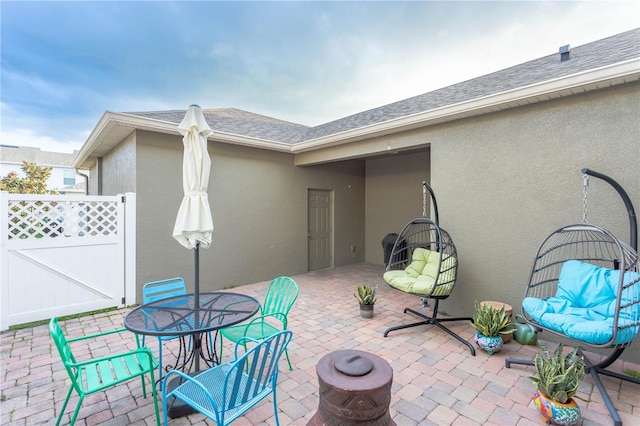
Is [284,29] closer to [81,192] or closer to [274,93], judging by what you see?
[274,93]

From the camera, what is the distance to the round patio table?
212 centimetres

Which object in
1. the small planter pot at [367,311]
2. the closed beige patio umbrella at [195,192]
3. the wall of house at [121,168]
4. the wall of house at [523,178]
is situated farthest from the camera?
the wall of house at [121,168]

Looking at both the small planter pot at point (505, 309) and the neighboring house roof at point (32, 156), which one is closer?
the small planter pot at point (505, 309)

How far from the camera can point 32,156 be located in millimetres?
19031

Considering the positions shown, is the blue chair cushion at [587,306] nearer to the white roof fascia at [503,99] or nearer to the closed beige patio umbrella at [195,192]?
the white roof fascia at [503,99]

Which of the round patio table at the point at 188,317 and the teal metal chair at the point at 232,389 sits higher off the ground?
the round patio table at the point at 188,317

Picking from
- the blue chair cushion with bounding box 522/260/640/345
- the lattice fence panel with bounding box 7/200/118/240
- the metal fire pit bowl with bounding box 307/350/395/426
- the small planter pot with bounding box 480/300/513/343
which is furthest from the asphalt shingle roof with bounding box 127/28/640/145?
the metal fire pit bowl with bounding box 307/350/395/426

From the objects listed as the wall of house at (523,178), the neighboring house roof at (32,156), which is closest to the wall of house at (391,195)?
the wall of house at (523,178)

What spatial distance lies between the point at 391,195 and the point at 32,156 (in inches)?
953

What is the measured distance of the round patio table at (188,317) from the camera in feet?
6.94

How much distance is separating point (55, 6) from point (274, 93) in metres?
6.41

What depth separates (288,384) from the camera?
2576mm

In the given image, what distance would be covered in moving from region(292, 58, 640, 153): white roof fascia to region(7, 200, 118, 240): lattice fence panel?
4122mm

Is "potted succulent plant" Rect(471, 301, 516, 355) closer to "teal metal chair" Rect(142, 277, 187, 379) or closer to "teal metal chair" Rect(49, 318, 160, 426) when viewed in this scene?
"teal metal chair" Rect(49, 318, 160, 426)
